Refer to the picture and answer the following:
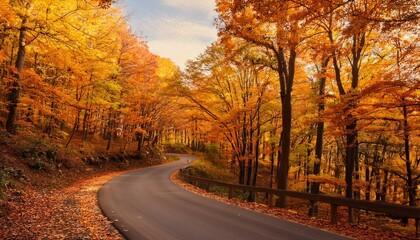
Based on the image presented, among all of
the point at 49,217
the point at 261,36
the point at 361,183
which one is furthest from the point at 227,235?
the point at 361,183

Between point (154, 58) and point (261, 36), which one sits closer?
point (261, 36)

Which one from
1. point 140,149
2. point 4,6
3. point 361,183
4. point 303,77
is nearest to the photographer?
point 4,6

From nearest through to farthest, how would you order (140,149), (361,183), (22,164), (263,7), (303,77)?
(263,7)
(22,164)
(361,183)
(303,77)
(140,149)

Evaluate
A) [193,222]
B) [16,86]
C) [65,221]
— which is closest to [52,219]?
[65,221]

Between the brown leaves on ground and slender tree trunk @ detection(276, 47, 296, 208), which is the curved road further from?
slender tree trunk @ detection(276, 47, 296, 208)

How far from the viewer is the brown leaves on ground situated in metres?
7.59

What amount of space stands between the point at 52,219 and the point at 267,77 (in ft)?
53.6

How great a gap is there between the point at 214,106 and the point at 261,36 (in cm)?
935

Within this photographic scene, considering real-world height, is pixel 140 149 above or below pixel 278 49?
below

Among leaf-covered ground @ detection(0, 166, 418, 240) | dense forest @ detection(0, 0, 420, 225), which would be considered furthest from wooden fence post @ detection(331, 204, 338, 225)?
dense forest @ detection(0, 0, 420, 225)

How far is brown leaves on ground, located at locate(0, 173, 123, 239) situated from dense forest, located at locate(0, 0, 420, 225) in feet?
16.5

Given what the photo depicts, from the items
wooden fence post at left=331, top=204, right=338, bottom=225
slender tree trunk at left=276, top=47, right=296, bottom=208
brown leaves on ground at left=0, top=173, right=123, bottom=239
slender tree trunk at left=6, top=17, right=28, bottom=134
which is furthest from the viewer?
slender tree trunk at left=6, top=17, right=28, bottom=134

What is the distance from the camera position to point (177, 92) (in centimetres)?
2156

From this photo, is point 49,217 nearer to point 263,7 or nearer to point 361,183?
point 263,7
